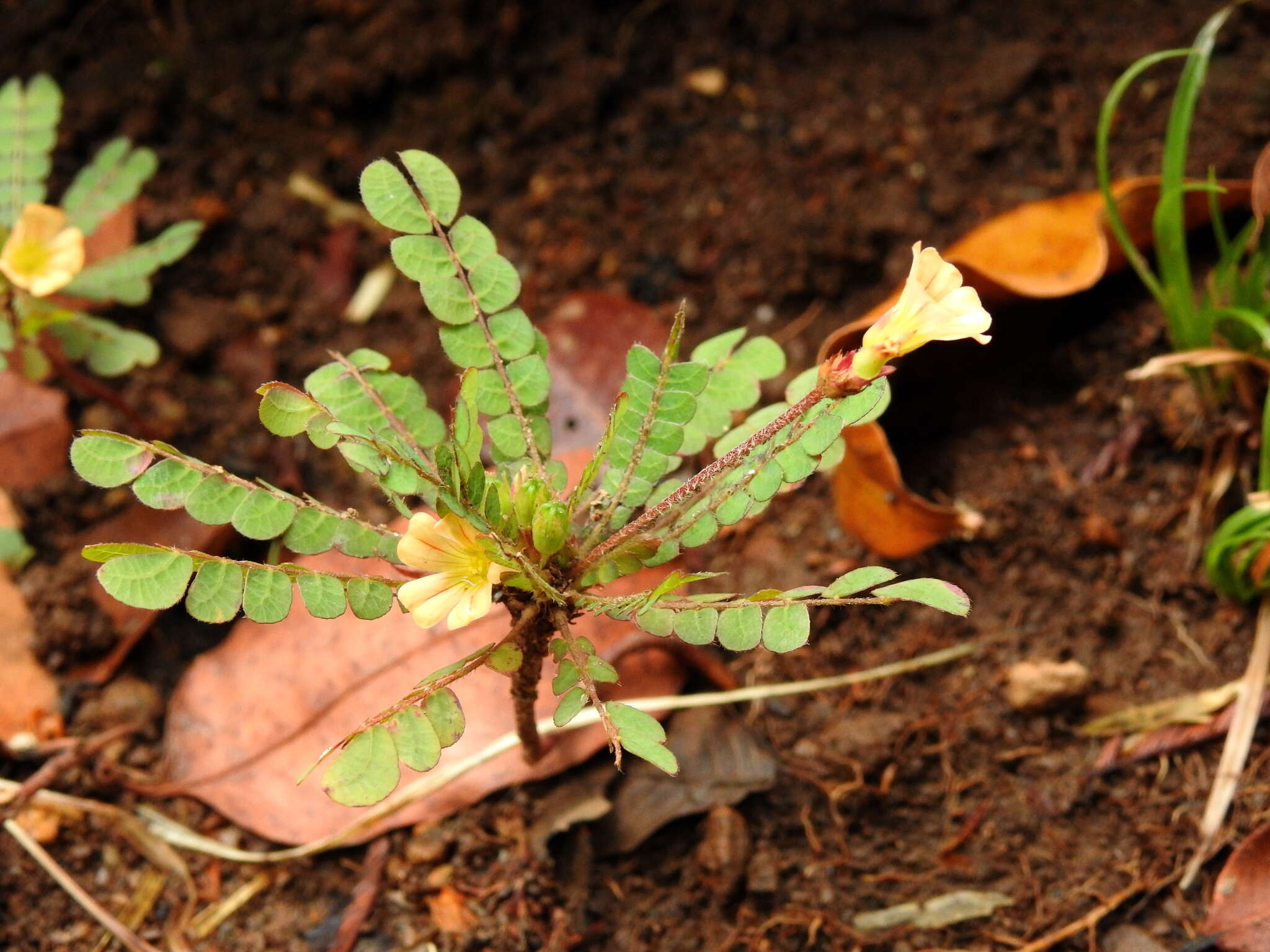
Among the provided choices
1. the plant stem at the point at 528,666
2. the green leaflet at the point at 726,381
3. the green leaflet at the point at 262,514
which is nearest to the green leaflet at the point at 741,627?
the plant stem at the point at 528,666

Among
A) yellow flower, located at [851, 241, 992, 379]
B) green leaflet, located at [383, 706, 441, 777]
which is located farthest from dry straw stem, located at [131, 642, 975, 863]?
yellow flower, located at [851, 241, 992, 379]

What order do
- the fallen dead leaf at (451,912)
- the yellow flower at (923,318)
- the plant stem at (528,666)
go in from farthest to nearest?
the fallen dead leaf at (451,912) < the plant stem at (528,666) < the yellow flower at (923,318)

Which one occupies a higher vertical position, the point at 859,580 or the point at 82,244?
the point at 82,244

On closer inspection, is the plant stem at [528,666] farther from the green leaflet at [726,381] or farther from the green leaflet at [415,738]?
the green leaflet at [726,381]

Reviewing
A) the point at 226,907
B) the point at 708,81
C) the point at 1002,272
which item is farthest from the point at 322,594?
the point at 708,81

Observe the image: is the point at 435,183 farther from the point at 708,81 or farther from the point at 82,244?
the point at 708,81

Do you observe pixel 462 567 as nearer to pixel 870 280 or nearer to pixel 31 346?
pixel 31 346

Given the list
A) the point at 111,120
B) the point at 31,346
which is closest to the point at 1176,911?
the point at 31,346
